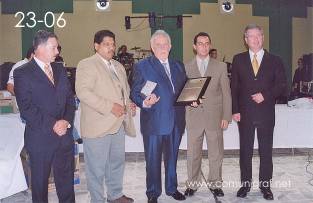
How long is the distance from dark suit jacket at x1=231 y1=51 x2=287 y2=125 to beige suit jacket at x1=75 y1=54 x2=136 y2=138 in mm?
1212

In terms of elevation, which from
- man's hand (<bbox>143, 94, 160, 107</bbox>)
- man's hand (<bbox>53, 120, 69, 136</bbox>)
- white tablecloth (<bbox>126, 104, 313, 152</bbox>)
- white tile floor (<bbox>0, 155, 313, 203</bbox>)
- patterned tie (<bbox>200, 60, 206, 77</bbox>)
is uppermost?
patterned tie (<bbox>200, 60, 206, 77</bbox>)

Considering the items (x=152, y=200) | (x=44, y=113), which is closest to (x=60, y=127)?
(x=44, y=113)

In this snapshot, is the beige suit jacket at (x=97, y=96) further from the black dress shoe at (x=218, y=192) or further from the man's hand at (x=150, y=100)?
the black dress shoe at (x=218, y=192)

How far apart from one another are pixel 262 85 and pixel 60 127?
1.94 meters

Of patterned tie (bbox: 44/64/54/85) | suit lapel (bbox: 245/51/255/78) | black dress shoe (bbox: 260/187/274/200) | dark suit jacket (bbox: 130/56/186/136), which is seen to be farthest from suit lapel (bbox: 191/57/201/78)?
patterned tie (bbox: 44/64/54/85)

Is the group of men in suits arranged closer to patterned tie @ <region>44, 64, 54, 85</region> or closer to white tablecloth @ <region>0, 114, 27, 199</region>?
patterned tie @ <region>44, 64, 54, 85</region>

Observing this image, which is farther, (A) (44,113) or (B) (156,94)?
(B) (156,94)

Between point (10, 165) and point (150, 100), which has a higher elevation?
point (150, 100)

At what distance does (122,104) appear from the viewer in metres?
3.52

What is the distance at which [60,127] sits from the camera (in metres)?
2.90

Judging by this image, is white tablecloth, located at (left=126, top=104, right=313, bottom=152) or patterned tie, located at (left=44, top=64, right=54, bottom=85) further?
white tablecloth, located at (left=126, top=104, right=313, bottom=152)

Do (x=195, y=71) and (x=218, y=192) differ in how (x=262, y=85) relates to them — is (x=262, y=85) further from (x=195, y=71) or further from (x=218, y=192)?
(x=218, y=192)

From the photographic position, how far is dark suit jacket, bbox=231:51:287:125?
3781 millimetres

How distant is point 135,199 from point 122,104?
108cm
